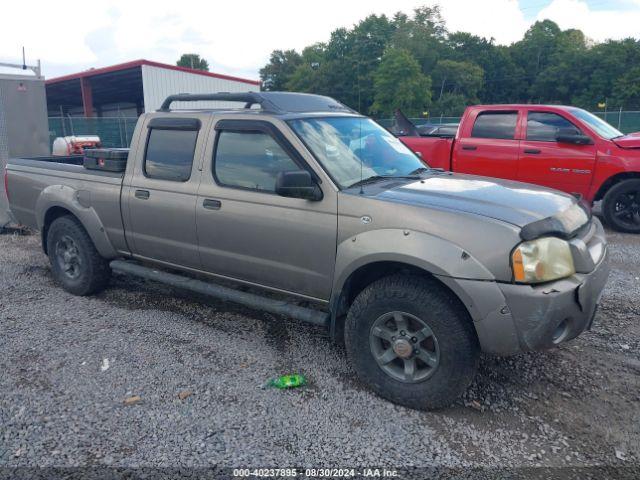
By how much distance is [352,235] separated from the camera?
11.0 feet

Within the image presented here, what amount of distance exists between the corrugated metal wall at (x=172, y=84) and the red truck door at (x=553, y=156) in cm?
1634

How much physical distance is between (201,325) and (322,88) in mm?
53296

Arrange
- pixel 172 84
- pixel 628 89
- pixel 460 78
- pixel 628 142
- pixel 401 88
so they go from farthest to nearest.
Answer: pixel 460 78 < pixel 628 89 < pixel 401 88 < pixel 172 84 < pixel 628 142

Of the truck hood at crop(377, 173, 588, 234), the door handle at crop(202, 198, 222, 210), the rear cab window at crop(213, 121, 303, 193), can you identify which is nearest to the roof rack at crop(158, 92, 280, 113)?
the rear cab window at crop(213, 121, 303, 193)

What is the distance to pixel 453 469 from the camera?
2.71 metres

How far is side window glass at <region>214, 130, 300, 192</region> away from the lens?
380cm

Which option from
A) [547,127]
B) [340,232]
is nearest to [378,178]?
[340,232]

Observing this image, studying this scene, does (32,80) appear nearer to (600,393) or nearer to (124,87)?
(600,393)

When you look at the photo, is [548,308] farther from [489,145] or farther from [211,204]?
[489,145]

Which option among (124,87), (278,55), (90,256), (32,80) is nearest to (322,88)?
(124,87)

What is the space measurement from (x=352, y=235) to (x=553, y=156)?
5779 mm

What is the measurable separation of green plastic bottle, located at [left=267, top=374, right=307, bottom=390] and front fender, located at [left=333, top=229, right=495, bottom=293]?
26.8 inches

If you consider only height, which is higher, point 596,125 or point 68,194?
point 596,125

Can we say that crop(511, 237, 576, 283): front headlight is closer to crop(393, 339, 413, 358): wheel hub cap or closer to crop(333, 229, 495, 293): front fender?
crop(333, 229, 495, 293): front fender
